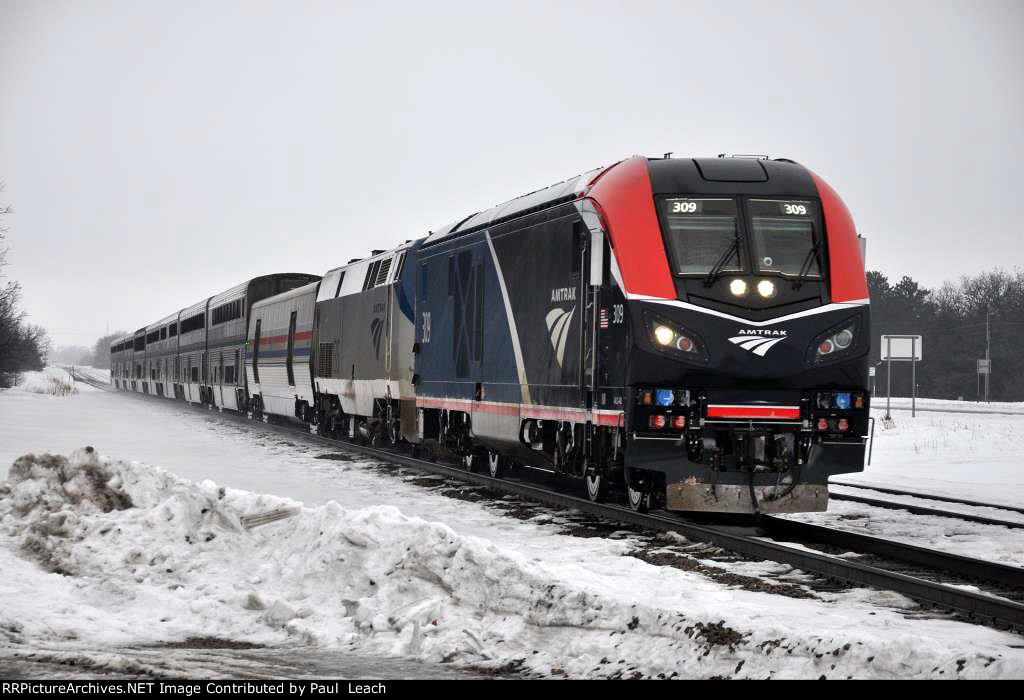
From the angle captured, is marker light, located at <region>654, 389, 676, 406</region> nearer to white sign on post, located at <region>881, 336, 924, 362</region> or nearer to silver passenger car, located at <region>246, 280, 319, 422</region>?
silver passenger car, located at <region>246, 280, 319, 422</region>

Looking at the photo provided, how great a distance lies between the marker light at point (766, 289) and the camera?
11422 mm

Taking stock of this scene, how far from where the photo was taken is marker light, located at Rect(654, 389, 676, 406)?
11.2 metres

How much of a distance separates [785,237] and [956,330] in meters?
79.7

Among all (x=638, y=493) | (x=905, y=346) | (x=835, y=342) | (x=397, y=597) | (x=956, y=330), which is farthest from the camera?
(x=956, y=330)

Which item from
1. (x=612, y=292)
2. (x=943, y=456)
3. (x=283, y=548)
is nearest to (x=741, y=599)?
(x=283, y=548)

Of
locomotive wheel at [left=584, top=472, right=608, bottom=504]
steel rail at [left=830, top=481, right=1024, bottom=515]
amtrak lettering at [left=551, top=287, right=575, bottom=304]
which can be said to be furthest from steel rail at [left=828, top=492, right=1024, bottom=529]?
amtrak lettering at [left=551, top=287, right=575, bottom=304]

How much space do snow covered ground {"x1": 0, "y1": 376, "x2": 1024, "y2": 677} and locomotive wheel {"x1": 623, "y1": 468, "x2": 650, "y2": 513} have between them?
1.08m

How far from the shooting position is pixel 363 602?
7961mm

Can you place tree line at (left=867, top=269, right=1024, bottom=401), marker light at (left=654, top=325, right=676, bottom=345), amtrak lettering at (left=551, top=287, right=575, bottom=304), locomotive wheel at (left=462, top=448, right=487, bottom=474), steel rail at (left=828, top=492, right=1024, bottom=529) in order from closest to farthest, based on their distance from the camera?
marker light at (left=654, top=325, right=676, bottom=345) → steel rail at (left=828, top=492, right=1024, bottom=529) → amtrak lettering at (left=551, top=287, right=575, bottom=304) → locomotive wheel at (left=462, top=448, right=487, bottom=474) → tree line at (left=867, top=269, right=1024, bottom=401)

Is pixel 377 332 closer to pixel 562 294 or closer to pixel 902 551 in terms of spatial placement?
pixel 562 294

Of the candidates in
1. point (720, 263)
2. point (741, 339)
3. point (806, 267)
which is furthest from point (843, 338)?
point (720, 263)

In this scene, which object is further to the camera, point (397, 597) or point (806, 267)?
point (806, 267)

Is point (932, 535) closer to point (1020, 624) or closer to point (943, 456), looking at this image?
point (1020, 624)

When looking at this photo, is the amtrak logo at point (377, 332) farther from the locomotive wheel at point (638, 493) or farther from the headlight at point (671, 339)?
the headlight at point (671, 339)
